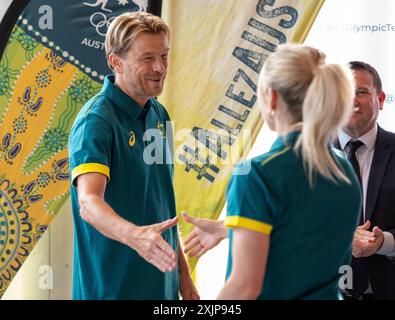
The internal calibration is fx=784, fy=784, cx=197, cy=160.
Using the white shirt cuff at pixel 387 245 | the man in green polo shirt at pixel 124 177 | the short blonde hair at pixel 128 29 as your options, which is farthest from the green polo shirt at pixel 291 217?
the white shirt cuff at pixel 387 245

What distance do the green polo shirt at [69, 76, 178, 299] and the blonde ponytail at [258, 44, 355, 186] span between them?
63 centimetres

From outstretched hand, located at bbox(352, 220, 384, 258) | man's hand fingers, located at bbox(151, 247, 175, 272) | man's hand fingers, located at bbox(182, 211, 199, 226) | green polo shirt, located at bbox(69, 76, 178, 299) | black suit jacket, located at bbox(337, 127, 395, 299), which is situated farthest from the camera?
black suit jacket, located at bbox(337, 127, 395, 299)

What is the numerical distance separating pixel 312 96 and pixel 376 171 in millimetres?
1197

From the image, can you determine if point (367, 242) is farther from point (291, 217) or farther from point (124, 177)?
point (291, 217)

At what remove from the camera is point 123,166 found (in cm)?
227

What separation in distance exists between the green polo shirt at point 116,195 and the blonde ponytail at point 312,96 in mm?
635

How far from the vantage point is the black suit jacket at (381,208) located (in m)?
2.76

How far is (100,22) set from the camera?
352 cm

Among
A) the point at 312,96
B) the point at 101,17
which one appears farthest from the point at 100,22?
the point at 312,96

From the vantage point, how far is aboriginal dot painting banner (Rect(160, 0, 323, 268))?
3.54 meters

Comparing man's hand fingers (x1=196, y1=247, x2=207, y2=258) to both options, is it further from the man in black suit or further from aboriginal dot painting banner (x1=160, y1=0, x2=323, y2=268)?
aboriginal dot painting banner (x1=160, y1=0, x2=323, y2=268)

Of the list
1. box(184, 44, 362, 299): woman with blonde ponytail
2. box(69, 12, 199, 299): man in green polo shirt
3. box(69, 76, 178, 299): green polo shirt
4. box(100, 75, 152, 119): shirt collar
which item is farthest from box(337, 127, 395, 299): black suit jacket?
box(184, 44, 362, 299): woman with blonde ponytail
